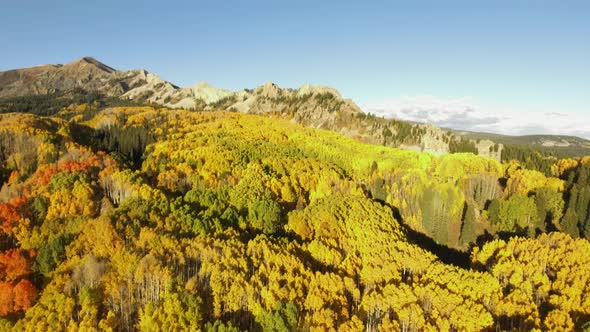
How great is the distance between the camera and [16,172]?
148250mm

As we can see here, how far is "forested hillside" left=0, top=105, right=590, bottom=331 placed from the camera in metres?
59.9

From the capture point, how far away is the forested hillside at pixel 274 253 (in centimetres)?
5994

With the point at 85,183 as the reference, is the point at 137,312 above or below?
below

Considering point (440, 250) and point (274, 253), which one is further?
point (440, 250)

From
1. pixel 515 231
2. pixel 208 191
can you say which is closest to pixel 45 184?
pixel 208 191

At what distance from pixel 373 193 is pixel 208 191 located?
63902 mm

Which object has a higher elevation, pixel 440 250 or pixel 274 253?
pixel 274 253

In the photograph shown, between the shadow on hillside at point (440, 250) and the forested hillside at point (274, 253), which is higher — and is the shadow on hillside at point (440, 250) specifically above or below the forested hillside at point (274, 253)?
below

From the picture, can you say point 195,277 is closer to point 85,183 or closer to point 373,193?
point 85,183

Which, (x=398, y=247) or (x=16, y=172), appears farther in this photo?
(x=16, y=172)

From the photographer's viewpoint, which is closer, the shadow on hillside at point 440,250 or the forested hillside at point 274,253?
the forested hillside at point 274,253

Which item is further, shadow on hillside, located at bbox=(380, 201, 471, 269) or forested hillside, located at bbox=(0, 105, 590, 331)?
shadow on hillside, located at bbox=(380, 201, 471, 269)

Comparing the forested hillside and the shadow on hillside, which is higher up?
the forested hillside

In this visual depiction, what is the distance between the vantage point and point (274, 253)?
7688 centimetres
